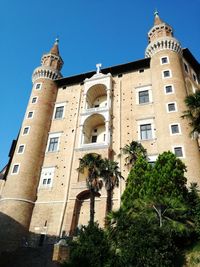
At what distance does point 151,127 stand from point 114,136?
15.0ft

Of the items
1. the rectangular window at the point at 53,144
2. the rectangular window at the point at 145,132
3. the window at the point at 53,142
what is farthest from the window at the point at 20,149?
the rectangular window at the point at 145,132

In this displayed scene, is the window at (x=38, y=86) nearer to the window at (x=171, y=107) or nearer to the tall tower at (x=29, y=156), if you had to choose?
the tall tower at (x=29, y=156)

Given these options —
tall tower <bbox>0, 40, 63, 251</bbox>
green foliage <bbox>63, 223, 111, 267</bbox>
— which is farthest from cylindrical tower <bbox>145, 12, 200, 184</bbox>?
tall tower <bbox>0, 40, 63, 251</bbox>

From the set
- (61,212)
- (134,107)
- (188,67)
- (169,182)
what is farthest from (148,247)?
(188,67)

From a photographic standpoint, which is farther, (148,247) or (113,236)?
(113,236)

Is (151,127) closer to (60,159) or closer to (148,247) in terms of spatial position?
(60,159)

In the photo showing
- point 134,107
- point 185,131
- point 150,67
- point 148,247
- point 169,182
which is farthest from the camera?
point 150,67

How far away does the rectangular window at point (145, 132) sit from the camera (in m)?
31.1

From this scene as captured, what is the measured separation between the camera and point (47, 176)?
3250cm

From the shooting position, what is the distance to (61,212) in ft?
94.3

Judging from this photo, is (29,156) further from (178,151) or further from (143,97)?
(178,151)

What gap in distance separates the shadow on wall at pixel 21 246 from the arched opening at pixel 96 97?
57.5 ft

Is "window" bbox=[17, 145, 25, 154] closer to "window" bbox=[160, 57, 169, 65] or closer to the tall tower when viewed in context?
the tall tower

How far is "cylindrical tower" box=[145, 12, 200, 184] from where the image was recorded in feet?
89.5
